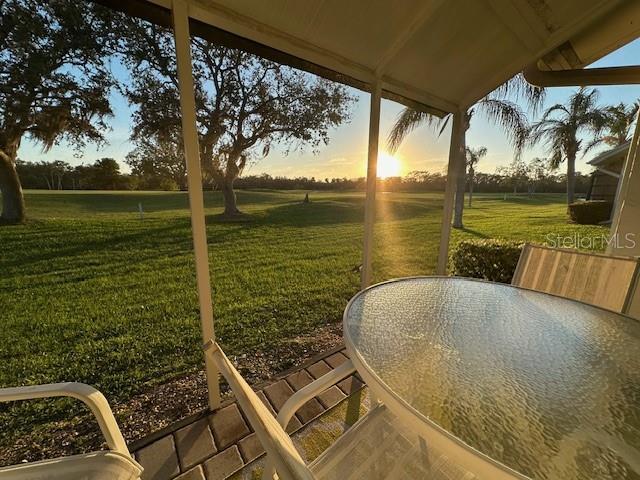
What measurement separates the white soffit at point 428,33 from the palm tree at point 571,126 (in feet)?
30.3

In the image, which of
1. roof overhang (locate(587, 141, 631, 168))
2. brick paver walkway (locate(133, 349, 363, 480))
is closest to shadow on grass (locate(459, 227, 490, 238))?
roof overhang (locate(587, 141, 631, 168))

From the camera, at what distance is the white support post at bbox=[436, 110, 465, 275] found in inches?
101

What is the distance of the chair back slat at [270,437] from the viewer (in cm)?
38

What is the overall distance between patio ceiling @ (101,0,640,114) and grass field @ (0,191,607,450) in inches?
58.5

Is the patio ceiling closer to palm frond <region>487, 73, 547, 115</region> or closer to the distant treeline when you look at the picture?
the distant treeline

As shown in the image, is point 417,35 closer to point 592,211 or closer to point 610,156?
point 592,211

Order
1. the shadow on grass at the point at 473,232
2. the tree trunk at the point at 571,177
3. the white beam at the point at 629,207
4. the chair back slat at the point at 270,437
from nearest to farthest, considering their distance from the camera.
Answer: the chair back slat at the point at 270,437 < the white beam at the point at 629,207 < the shadow on grass at the point at 473,232 < the tree trunk at the point at 571,177

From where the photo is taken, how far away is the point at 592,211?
7.89 m

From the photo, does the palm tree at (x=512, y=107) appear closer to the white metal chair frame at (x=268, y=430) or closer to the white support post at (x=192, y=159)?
the white support post at (x=192, y=159)

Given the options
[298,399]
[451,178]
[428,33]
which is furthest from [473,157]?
[298,399]

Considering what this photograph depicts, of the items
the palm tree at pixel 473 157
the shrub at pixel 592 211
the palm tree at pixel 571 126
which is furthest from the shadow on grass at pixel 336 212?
the palm tree at pixel 571 126

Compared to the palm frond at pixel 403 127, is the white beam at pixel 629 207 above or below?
below

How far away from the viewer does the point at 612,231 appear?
7.55ft

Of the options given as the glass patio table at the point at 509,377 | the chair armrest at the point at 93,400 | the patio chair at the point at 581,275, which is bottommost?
the chair armrest at the point at 93,400
